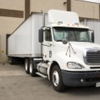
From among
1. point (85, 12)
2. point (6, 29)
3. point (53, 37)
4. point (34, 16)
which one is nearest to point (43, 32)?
point (53, 37)

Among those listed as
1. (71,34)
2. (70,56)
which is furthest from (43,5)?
(70,56)

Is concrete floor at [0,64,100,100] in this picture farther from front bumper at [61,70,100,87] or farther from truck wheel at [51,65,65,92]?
front bumper at [61,70,100,87]

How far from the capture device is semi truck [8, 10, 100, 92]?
6867mm

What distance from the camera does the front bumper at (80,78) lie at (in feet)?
22.2

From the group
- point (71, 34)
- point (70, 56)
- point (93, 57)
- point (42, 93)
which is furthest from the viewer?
point (71, 34)

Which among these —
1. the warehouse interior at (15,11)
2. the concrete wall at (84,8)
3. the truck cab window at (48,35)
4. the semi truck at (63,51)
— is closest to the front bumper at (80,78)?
the semi truck at (63,51)

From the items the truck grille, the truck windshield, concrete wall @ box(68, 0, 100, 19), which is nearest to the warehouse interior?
concrete wall @ box(68, 0, 100, 19)

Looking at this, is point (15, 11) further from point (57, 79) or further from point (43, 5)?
point (57, 79)

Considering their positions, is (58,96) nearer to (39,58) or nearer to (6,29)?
(39,58)

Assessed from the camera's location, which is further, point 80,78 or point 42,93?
point 42,93

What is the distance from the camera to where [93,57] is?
23.3 ft

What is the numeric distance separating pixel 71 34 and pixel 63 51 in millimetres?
1246

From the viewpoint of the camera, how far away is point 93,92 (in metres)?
7.52

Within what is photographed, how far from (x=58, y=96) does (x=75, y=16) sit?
15.5ft
